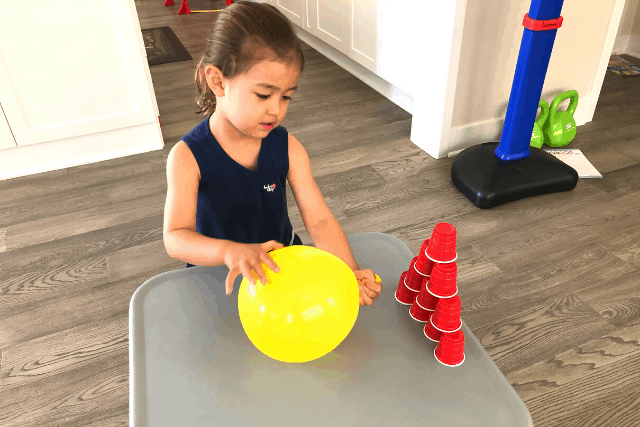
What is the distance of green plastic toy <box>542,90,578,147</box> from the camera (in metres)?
2.37

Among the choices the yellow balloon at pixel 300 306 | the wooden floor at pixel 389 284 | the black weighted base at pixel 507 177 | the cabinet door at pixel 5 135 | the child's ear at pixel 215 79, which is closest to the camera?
the yellow balloon at pixel 300 306

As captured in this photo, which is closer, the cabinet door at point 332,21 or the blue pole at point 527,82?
the blue pole at point 527,82

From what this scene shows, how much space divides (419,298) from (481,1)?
1.71 metres

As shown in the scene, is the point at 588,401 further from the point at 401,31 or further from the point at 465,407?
the point at 401,31

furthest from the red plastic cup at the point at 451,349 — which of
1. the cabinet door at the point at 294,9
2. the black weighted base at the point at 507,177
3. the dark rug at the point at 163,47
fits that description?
the dark rug at the point at 163,47

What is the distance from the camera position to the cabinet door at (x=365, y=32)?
2711 mm

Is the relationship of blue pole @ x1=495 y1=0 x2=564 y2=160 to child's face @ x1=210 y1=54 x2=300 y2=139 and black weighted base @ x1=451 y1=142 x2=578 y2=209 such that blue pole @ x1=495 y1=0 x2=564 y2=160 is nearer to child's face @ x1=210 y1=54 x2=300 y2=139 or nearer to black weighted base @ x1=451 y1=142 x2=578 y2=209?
black weighted base @ x1=451 y1=142 x2=578 y2=209

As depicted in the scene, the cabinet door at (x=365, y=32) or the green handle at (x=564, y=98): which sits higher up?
the cabinet door at (x=365, y=32)

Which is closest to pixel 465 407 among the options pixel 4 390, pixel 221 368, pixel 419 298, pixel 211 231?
pixel 419 298

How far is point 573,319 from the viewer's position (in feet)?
4.94

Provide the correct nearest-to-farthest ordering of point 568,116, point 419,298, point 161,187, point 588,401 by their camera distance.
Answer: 1. point 419,298
2. point 588,401
3. point 161,187
4. point 568,116

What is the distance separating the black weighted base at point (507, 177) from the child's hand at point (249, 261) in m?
1.53

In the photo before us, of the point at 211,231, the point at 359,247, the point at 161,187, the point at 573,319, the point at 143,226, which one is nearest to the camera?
the point at 359,247

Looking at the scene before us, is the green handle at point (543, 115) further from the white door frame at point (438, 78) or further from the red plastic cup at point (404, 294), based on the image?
the red plastic cup at point (404, 294)
